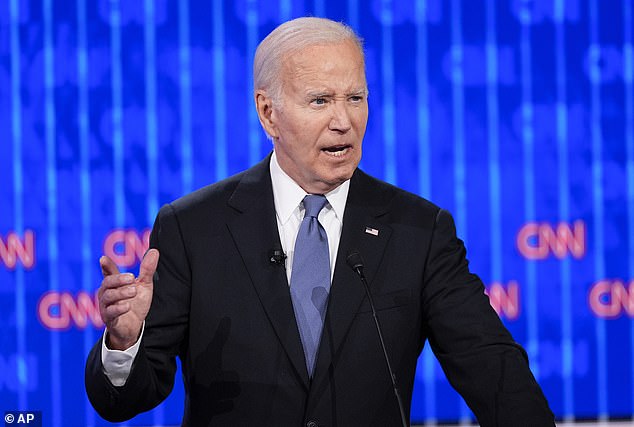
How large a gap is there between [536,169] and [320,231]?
73.7 inches

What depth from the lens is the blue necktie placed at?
1.90 metres

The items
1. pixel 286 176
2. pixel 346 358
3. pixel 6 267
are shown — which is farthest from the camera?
pixel 6 267

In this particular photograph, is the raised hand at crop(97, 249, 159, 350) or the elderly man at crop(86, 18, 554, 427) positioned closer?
the raised hand at crop(97, 249, 159, 350)

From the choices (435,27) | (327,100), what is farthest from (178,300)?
(435,27)

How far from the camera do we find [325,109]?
194 centimetres

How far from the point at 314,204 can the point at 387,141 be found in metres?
1.65

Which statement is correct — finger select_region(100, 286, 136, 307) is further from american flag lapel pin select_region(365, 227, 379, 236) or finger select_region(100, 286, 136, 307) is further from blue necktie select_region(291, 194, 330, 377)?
american flag lapel pin select_region(365, 227, 379, 236)

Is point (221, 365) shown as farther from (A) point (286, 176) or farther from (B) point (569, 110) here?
(B) point (569, 110)

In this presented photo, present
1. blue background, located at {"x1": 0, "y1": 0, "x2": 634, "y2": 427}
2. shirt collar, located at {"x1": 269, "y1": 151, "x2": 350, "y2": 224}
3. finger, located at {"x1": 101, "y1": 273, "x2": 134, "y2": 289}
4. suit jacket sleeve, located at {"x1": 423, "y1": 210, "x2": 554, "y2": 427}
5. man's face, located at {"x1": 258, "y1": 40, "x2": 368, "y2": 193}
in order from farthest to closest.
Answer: blue background, located at {"x1": 0, "y1": 0, "x2": 634, "y2": 427}
shirt collar, located at {"x1": 269, "y1": 151, "x2": 350, "y2": 224}
man's face, located at {"x1": 258, "y1": 40, "x2": 368, "y2": 193}
suit jacket sleeve, located at {"x1": 423, "y1": 210, "x2": 554, "y2": 427}
finger, located at {"x1": 101, "y1": 273, "x2": 134, "y2": 289}

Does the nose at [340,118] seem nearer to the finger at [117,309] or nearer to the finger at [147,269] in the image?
the finger at [147,269]

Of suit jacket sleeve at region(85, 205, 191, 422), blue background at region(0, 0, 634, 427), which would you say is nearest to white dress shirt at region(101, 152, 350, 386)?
suit jacket sleeve at region(85, 205, 191, 422)

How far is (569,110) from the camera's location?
364 centimetres

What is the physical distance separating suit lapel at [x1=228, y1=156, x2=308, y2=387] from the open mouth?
173 millimetres

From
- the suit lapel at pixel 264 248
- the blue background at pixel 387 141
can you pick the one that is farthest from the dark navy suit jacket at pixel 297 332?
the blue background at pixel 387 141
